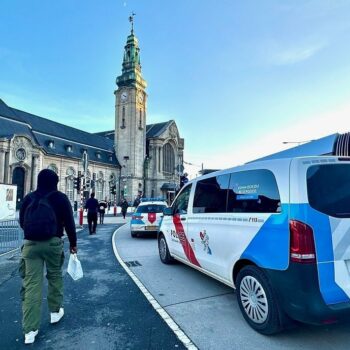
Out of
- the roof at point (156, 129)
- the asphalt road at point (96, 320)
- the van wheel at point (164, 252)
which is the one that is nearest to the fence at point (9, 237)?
the asphalt road at point (96, 320)

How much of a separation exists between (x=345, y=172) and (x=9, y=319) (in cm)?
476

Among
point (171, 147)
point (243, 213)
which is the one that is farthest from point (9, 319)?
point (171, 147)

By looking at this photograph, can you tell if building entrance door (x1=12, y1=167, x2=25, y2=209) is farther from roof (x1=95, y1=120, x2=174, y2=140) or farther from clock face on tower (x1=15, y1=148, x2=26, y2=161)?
roof (x1=95, y1=120, x2=174, y2=140)

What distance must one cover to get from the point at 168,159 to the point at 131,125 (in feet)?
44.6

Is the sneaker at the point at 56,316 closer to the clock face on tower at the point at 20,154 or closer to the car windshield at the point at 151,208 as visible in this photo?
the car windshield at the point at 151,208

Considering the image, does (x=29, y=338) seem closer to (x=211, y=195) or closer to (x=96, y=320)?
(x=96, y=320)

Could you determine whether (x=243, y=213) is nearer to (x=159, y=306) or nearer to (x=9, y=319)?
(x=159, y=306)

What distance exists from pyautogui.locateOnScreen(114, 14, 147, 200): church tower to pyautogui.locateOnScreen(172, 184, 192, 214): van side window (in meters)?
53.0

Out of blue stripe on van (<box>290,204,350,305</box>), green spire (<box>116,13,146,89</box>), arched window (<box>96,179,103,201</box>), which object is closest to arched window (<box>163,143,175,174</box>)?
green spire (<box>116,13,146,89</box>)

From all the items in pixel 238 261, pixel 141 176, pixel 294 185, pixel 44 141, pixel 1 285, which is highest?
pixel 44 141

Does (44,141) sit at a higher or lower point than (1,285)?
higher

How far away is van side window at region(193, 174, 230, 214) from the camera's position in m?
4.36

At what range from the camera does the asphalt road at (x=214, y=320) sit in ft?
10.3

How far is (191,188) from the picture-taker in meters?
5.71
